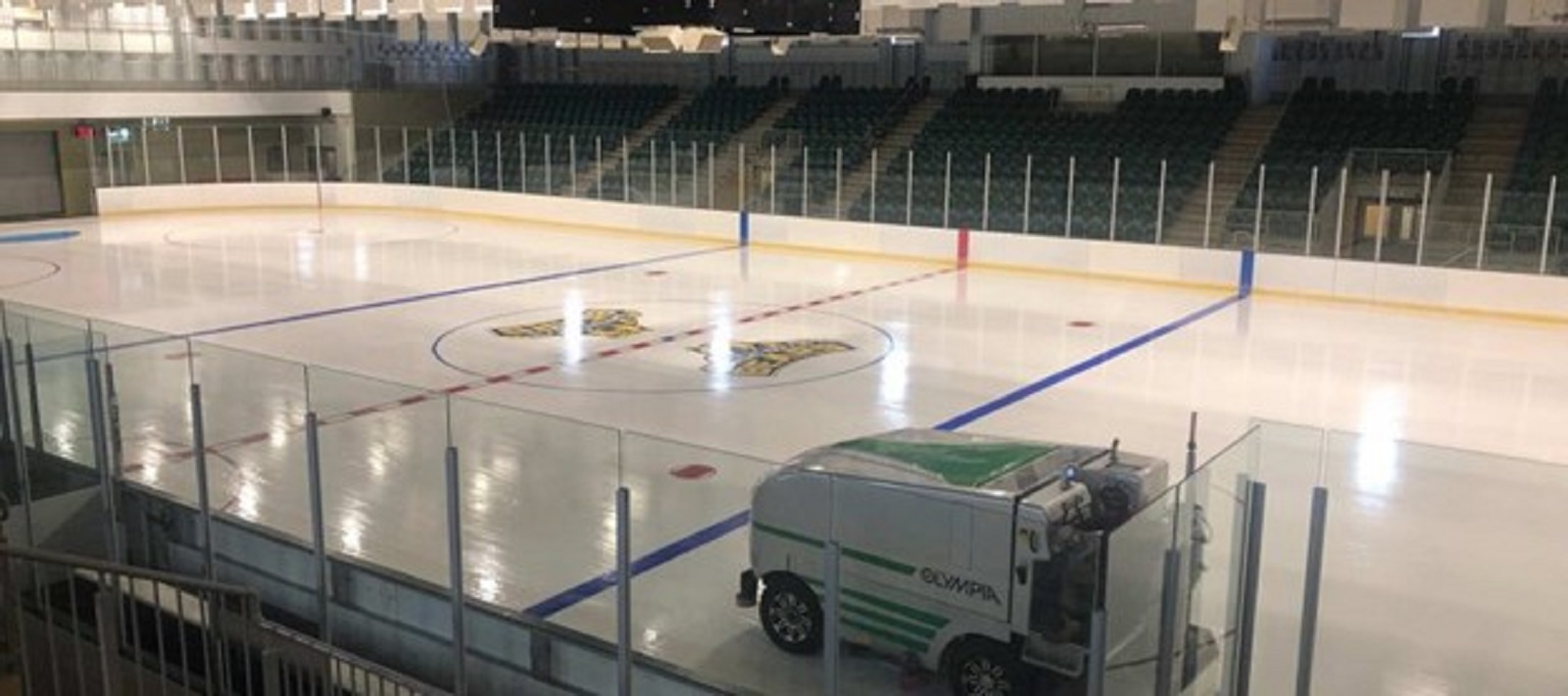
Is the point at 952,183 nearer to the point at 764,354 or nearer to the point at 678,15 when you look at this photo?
the point at 764,354

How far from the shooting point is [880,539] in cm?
526

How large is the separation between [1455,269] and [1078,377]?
766 centimetres

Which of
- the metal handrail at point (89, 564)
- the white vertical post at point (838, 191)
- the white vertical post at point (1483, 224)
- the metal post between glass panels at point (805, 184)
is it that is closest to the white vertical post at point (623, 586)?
the metal handrail at point (89, 564)

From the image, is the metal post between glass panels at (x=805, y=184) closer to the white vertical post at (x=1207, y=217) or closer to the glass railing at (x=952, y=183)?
the glass railing at (x=952, y=183)

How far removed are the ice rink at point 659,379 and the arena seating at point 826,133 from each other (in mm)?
1171

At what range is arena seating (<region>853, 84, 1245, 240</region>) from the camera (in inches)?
804

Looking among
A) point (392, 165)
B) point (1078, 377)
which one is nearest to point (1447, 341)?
point (1078, 377)

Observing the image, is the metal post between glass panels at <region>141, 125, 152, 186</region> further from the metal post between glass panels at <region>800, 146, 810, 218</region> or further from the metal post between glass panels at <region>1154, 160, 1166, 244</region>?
the metal post between glass panels at <region>1154, 160, 1166, 244</region>

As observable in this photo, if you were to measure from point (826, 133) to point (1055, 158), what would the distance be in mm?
6161

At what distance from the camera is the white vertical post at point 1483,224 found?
17.0 m

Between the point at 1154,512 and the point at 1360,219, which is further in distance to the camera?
the point at 1360,219

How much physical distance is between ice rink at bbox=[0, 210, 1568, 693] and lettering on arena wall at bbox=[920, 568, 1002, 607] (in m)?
0.44

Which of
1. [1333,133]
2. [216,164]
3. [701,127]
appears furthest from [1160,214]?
[216,164]

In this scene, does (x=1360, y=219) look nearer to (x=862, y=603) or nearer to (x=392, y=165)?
(x=862, y=603)
